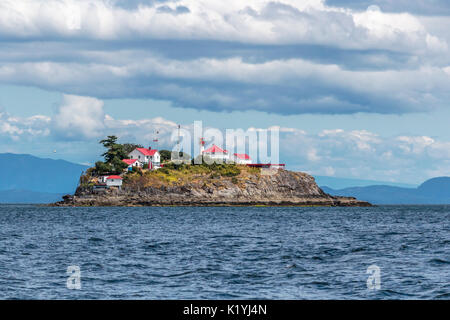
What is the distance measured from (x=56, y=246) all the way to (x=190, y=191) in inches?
5791

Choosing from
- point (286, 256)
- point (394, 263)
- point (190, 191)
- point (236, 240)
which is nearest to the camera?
point (394, 263)

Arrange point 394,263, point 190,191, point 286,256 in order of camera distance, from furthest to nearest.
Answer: point 190,191, point 286,256, point 394,263

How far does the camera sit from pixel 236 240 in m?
57.7

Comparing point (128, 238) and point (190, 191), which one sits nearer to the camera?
point (128, 238)

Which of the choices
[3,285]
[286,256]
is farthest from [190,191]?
[3,285]
